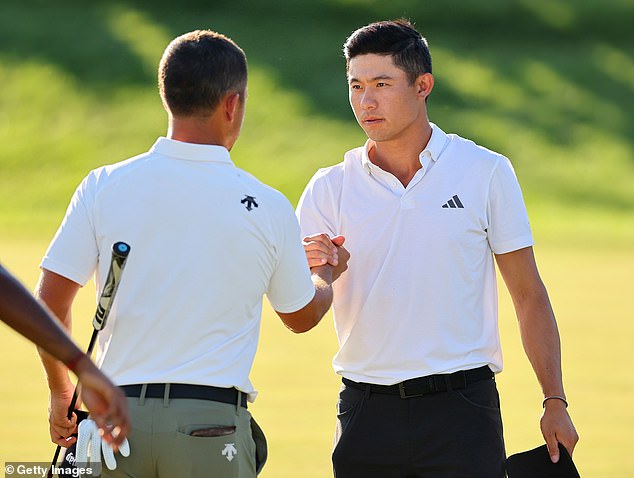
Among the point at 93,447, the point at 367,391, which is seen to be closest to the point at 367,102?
the point at 367,391

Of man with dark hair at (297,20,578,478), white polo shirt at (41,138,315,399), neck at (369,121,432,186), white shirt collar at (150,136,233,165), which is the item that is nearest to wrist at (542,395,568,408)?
man with dark hair at (297,20,578,478)

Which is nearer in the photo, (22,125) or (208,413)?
(208,413)

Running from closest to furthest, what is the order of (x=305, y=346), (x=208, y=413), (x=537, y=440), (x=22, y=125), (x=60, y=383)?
1. (x=208, y=413)
2. (x=60, y=383)
3. (x=537, y=440)
4. (x=305, y=346)
5. (x=22, y=125)

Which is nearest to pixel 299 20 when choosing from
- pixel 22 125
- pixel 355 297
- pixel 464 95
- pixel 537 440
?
pixel 464 95

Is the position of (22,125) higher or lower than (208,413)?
higher

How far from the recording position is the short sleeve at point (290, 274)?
13.0ft

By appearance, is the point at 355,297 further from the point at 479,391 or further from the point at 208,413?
the point at 208,413

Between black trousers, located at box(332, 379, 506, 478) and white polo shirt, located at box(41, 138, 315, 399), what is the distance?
107 cm

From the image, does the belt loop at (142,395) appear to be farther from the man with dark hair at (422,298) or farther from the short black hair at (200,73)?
the man with dark hair at (422,298)

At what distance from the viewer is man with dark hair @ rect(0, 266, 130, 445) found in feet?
9.83

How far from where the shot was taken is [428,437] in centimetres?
481

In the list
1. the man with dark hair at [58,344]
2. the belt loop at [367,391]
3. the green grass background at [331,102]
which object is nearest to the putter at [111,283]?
the man with dark hair at [58,344]

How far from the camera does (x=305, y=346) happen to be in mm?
15008

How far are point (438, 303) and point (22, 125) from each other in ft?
117
